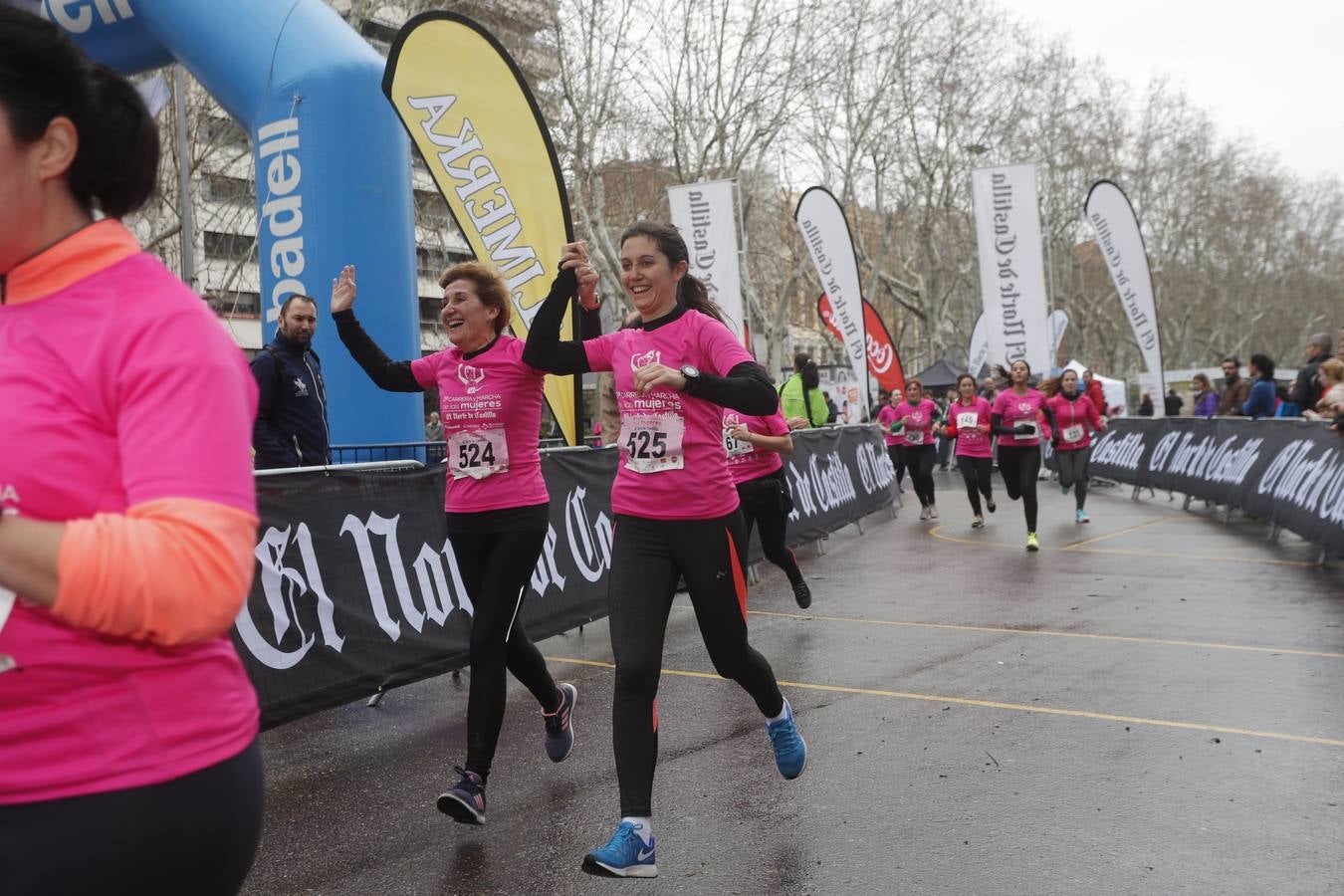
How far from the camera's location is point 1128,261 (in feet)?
77.0

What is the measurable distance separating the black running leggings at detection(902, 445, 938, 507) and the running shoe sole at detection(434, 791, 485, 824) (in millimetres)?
13758

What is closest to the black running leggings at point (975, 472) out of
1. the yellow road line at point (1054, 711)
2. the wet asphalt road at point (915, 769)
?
the wet asphalt road at point (915, 769)

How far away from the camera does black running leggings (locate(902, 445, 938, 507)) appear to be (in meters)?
17.4

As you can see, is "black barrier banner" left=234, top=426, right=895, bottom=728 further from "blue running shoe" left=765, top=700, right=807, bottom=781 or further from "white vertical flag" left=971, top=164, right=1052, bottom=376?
"white vertical flag" left=971, top=164, right=1052, bottom=376

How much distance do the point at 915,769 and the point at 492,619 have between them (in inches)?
75.8

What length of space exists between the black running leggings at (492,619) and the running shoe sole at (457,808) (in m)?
0.17

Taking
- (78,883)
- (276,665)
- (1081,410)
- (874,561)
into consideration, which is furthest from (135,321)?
(1081,410)

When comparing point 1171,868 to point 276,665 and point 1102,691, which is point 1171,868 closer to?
point 1102,691

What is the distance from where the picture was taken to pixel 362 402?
9.77 m

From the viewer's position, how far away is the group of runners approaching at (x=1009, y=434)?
13016mm

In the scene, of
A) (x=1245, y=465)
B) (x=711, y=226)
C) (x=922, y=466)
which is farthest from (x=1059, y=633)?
(x=711, y=226)

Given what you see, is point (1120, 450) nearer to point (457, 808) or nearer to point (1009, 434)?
point (1009, 434)

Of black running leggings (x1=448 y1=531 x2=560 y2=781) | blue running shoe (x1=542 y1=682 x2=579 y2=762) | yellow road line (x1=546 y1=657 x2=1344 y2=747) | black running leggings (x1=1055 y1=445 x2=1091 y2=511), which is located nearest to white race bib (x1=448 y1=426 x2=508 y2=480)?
black running leggings (x1=448 y1=531 x2=560 y2=781)

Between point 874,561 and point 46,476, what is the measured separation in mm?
11459
